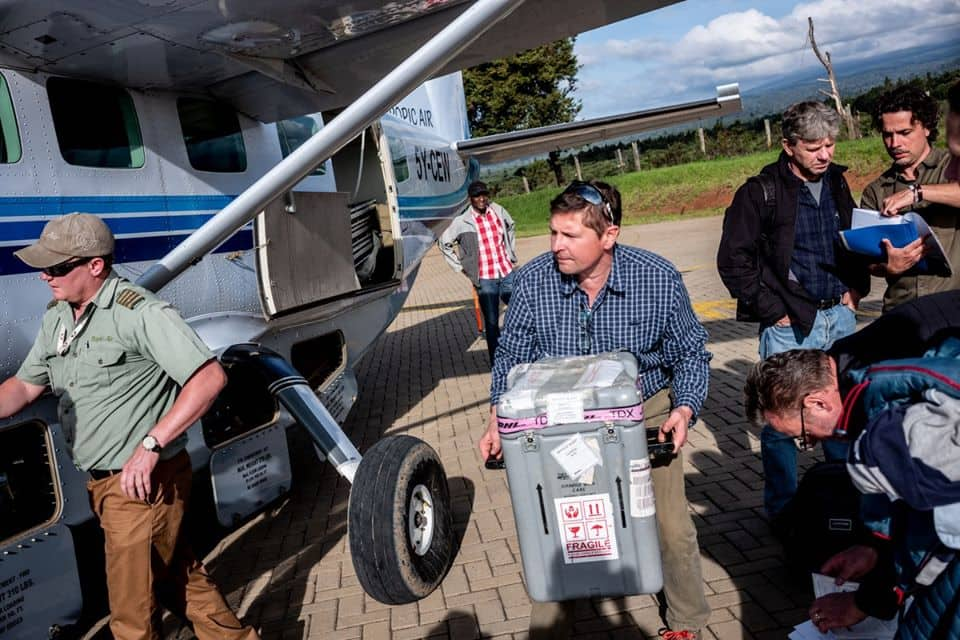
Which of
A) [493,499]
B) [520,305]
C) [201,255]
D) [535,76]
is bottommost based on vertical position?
[493,499]

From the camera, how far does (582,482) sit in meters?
2.36

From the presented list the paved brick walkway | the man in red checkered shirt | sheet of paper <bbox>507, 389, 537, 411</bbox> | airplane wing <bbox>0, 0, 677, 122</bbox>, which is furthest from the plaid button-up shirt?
sheet of paper <bbox>507, 389, 537, 411</bbox>

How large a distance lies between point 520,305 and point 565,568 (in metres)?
0.92

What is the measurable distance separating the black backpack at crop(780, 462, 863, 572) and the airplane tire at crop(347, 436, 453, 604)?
66.9 inches

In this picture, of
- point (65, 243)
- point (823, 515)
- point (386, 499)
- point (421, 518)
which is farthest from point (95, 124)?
point (823, 515)

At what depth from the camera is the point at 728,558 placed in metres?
3.72

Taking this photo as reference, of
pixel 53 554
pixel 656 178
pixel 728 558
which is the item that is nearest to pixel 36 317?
pixel 53 554

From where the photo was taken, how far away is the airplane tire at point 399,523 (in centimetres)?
354

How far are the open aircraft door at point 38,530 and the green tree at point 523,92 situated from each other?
3978 centimetres

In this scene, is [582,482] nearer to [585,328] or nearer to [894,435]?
[585,328]

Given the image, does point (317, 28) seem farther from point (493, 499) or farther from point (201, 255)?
point (493, 499)

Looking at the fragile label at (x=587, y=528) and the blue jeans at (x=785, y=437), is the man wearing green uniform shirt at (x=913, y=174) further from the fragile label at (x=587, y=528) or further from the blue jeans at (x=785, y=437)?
the fragile label at (x=587, y=528)

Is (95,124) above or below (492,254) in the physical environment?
above

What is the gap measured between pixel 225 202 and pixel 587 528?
314 centimetres
